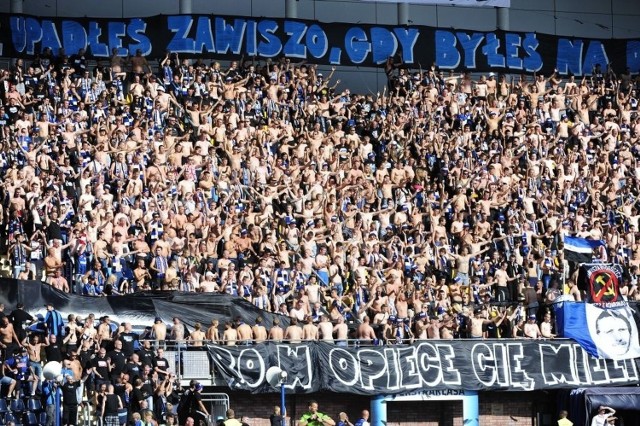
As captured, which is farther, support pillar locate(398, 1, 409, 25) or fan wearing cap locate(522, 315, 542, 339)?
support pillar locate(398, 1, 409, 25)

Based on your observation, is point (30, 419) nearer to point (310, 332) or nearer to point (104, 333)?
point (104, 333)

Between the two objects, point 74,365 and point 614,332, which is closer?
point 74,365

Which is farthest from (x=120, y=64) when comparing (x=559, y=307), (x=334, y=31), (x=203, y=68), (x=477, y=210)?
(x=559, y=307)

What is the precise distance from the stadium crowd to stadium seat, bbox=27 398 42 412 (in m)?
4.28

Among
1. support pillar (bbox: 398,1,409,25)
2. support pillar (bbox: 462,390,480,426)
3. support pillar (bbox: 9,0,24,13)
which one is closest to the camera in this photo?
support pillar (bbox: 462,390,480,426)

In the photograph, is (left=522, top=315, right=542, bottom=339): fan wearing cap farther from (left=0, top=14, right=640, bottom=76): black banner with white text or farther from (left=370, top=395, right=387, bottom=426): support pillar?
(left=0, top=14, right=640, bottom=76): black banner with white text

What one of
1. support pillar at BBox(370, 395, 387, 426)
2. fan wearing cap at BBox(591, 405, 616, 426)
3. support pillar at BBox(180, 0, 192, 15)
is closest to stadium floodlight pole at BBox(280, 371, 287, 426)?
support pillar at BBox(370, 395, 387, 426)

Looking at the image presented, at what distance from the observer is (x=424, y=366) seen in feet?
110

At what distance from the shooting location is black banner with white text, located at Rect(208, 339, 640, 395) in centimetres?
3206

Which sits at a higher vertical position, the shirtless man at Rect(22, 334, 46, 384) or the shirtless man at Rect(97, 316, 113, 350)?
the shirtless man at Rect(97, 316, 113, 350)

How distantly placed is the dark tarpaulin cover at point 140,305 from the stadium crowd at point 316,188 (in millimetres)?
616

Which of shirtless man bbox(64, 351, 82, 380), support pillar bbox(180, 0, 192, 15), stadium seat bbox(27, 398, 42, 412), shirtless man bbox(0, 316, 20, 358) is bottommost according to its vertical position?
stadium seat bbox(27, 398, 42, 412)

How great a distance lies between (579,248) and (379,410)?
318 inches

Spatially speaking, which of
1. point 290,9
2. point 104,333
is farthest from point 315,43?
point 104,333
